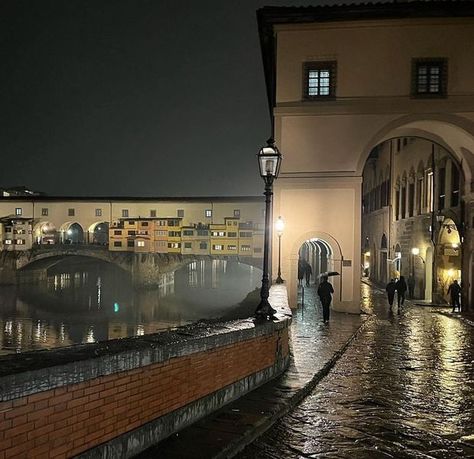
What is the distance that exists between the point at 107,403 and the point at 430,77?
59.8 feet

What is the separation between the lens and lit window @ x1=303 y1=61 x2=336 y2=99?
19.5m

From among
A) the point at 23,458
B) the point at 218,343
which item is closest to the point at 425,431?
the point at 218,343

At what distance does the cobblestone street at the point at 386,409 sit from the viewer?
227 inches

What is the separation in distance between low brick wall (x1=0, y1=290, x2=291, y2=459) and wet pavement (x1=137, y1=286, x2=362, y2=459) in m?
0.15

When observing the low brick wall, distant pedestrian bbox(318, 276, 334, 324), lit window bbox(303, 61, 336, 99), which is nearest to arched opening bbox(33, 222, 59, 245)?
lit window bbox(303, 61, 336, 99)

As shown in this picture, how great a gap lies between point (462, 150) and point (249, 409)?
58.5ft

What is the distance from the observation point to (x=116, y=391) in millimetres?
4609

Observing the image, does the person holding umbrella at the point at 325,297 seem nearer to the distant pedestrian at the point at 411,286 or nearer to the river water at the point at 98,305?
the river water at the point at 98,305

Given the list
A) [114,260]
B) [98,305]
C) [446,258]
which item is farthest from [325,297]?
[114,260]

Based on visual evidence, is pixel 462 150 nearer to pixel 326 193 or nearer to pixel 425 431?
pixel 326 193

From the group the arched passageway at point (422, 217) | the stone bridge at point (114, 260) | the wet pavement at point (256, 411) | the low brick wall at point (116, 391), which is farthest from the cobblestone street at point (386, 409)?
the stone bridge at point (114, 260)

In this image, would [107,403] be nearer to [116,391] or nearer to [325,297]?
[116,391]

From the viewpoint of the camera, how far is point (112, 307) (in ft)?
145

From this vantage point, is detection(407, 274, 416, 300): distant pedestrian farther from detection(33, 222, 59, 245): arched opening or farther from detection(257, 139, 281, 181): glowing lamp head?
detection(33, 222, 59, 245): arched opening
